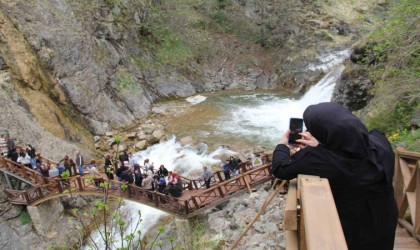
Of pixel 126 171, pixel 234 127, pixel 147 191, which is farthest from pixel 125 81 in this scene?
pixel 147 191

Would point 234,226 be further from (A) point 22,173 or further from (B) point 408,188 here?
(A) point 22,173

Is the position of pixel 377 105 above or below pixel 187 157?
above

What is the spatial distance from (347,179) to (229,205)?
420 inches

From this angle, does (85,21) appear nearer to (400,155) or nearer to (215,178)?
(215,178)

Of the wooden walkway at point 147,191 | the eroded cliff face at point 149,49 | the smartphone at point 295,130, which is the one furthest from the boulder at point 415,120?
the eroded cliff face at point 149,49

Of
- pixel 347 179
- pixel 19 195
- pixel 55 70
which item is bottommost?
pixel 19 195

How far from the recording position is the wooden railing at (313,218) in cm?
147

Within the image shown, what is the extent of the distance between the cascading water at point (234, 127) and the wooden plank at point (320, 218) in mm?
12144

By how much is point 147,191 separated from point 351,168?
10939 millimetres

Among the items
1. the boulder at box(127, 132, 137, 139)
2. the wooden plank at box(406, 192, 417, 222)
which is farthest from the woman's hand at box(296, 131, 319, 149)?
the boulder at box(127, 132, 137, 139)

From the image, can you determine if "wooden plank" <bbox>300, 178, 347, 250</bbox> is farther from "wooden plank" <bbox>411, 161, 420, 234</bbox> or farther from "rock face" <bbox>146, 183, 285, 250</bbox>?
"rock face" <bbox>146, 183, 285, 250</bbox>

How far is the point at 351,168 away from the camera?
86.8 inches

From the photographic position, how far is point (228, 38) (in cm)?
3962

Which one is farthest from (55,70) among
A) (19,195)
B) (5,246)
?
(5,246)
